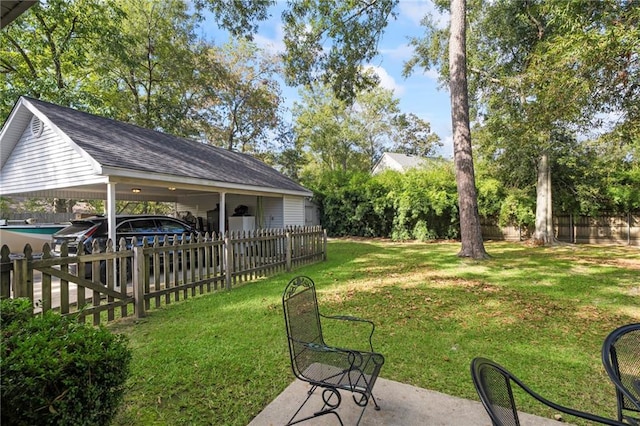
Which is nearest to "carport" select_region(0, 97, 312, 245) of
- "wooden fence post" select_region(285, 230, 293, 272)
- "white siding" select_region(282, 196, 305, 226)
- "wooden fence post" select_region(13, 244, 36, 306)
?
"white siding" select_region(282, 196, 305, 226)

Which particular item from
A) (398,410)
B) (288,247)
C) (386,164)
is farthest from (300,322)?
(386,164)

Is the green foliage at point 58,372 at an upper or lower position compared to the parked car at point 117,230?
lower

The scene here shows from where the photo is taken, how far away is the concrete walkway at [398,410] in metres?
2.41

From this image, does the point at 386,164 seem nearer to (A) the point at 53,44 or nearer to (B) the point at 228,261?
(A) the point at 53,44

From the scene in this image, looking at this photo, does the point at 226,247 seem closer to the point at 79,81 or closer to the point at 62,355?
the point at 62,355

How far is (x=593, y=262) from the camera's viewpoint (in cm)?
974

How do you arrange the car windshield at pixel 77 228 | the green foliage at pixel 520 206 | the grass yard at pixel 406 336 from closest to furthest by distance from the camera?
the grass yard at pixel 406 336 < the car windshield at pixel 77 228 < the green foliage at pixel 520 206

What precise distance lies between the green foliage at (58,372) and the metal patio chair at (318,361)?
116cm

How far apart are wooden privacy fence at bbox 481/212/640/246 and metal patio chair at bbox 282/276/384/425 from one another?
17.1m

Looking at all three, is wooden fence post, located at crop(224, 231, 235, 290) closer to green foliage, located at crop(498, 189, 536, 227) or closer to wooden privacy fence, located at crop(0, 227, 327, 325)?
wooden privacy fence, located at crop(0, 227, 327, 325)

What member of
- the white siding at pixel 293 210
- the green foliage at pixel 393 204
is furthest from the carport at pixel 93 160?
the green foliage at pixel 393 204

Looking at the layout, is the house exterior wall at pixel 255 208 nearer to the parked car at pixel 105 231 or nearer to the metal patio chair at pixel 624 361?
the parked car at pixel 105 231

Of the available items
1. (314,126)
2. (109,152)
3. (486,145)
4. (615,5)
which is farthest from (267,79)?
(615,5)

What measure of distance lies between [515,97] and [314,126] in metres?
22.0
